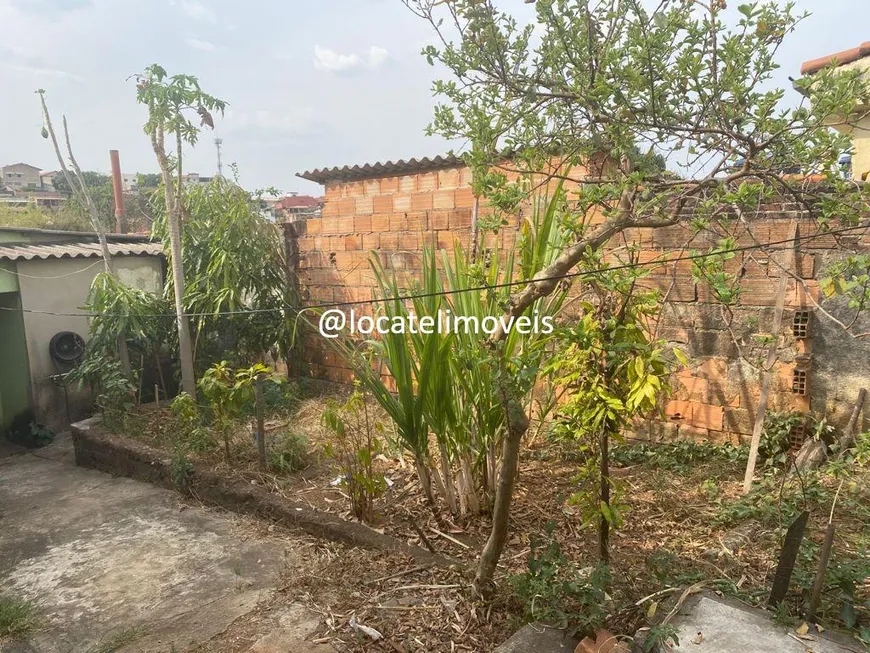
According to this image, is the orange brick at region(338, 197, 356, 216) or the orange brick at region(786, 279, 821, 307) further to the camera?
the orange brick at region(338, 197, 356, 216)

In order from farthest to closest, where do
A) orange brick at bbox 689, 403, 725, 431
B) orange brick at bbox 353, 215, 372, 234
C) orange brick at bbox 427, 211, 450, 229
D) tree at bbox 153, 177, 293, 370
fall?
1. tree at bbox 153, 177, 293, 370
2. orange brick at bbox 353, 215, 372, 234
3. orange brick at bbox 427, 211, 450, 229
4. orange brick at bbox 689, 403, 725, 431

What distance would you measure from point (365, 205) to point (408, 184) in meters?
0.50

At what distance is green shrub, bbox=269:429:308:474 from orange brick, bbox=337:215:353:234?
2002 mm

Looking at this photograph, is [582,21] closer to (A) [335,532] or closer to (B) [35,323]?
(A) [335,532]

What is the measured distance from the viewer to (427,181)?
490cm

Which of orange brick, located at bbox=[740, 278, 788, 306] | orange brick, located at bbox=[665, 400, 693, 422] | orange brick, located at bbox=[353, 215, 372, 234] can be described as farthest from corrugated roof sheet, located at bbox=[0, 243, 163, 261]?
orange brick, located at bbox=[740, 278, 788, 306]

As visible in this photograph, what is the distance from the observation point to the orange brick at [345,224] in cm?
543

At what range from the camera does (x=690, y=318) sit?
3.65m

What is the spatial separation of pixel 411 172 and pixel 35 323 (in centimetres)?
384

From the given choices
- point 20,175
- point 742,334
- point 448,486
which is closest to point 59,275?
point 448,486

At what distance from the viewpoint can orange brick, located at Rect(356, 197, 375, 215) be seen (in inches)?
208

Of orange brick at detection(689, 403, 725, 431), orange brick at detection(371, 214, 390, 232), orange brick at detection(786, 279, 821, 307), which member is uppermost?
orange brick at detection(371, 214, 390, 232)

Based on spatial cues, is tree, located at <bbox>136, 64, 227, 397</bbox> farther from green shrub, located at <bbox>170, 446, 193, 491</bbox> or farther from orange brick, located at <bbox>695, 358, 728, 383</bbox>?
orange brick, located at <bbox>695, 358, 728, 383</bbox>

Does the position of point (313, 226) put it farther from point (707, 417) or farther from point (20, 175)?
point (20, 175)
